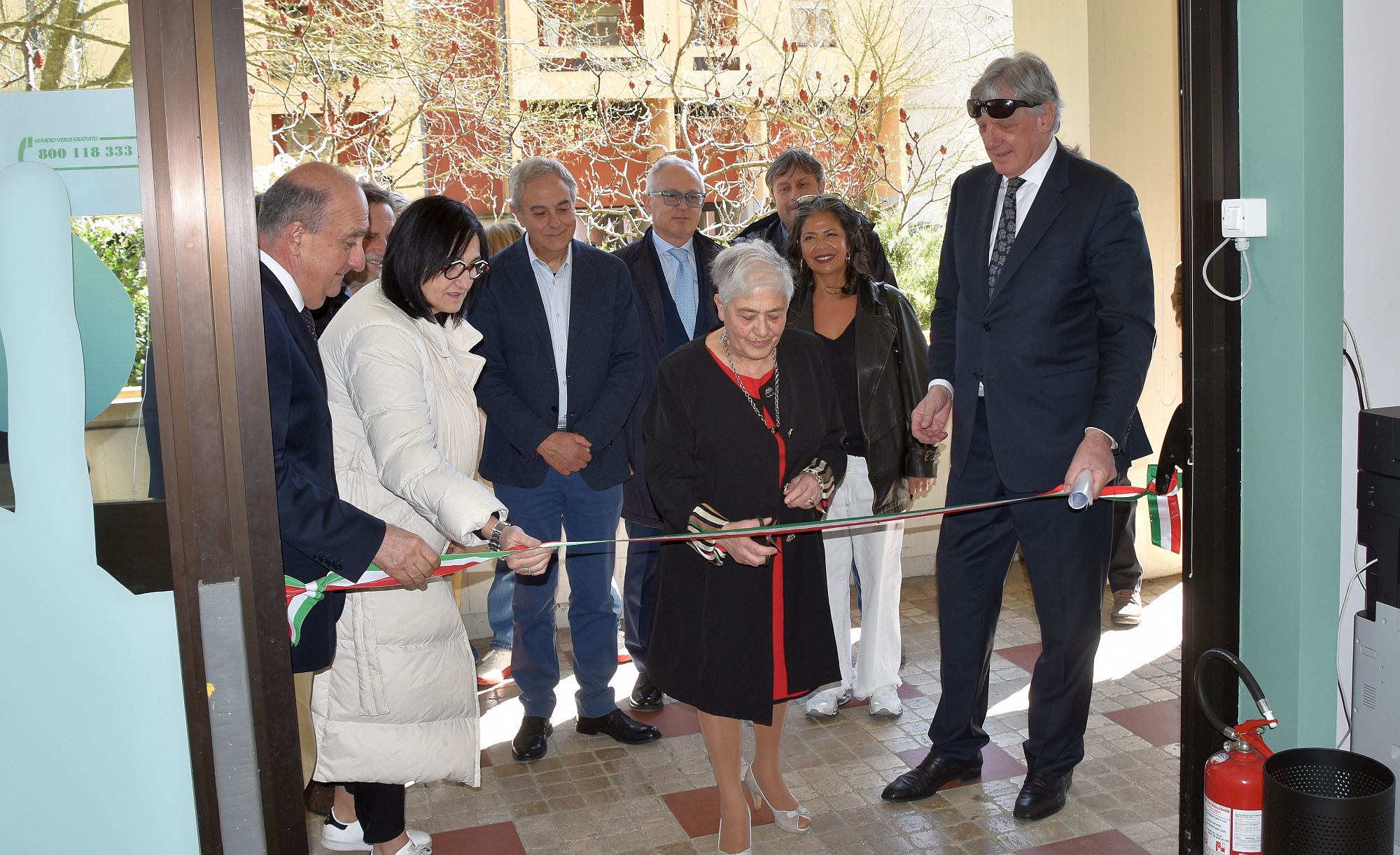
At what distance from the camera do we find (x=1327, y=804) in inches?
88.6

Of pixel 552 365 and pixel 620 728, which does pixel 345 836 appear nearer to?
pixel 620 728

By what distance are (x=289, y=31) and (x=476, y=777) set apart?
4.57 m

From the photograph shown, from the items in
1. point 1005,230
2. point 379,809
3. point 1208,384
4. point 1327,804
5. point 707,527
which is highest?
point 1005,230

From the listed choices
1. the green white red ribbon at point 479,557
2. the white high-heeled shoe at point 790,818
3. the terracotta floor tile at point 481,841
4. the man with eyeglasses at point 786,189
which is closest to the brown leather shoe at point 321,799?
the terracotta floor tile at point 481,841

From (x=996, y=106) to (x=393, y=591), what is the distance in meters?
1.97

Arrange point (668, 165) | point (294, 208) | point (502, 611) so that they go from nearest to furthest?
point (294, 208) → point (502, 611) → point (668, 165)

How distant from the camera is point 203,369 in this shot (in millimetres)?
1882

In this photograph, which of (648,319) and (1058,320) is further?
(648,319)

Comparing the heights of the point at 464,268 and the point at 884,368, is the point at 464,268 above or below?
above

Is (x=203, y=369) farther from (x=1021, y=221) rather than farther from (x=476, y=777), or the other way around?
(x=1021, y=221)

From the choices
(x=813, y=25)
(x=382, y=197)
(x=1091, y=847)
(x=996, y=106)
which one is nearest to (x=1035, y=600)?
(x=1091, y=847)

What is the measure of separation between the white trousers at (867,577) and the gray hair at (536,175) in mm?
1390

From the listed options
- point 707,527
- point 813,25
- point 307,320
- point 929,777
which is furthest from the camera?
point 813,25

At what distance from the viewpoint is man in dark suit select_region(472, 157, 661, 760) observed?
367 centimetres
